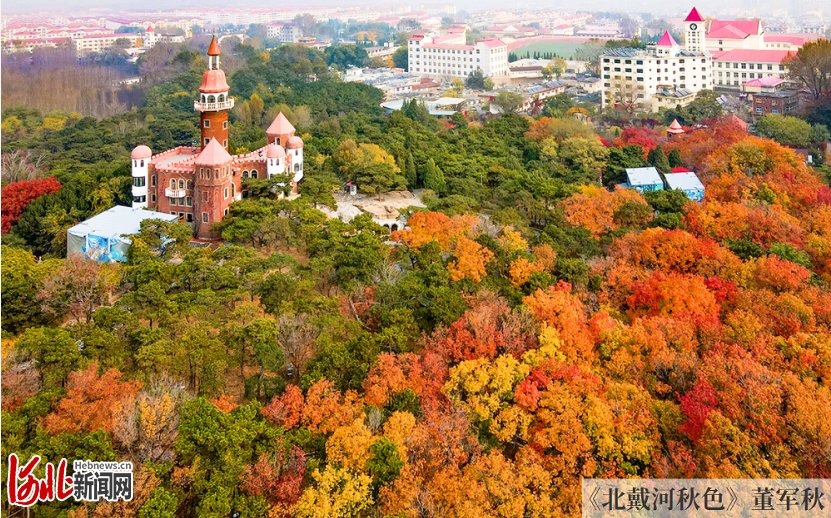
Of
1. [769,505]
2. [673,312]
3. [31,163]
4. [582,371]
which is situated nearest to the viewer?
[769,505]

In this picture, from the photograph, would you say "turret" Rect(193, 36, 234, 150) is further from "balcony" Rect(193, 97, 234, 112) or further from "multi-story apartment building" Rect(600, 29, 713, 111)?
"multi-story apartment building" Rect(600, 29, 713, 111)

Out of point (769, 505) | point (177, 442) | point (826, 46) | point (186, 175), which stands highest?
point (826, 46)

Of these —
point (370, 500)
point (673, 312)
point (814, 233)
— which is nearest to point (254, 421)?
point (370, 500)

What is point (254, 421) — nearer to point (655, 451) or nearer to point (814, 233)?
point (655, 451)

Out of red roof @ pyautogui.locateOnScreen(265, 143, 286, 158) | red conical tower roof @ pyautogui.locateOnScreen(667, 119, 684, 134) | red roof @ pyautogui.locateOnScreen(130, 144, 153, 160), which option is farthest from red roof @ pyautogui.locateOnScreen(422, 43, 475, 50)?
red roof @ pyautogui.locateOnScreen(130, 144, 153, 160)

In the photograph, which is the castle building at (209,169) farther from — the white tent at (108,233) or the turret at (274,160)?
the white tent at (108,233)

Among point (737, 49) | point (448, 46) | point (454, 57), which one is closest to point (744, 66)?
point (737, 49)

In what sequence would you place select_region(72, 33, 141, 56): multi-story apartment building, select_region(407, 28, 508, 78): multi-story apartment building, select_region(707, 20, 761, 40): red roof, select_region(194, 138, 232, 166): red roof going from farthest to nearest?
select_region(72, 33, 141, 56): multi-story apartment building, select_region(407, 28, 508, 78): multi-story apartment building, select_region(707, 20, 761, 40): red roof, select_region(194, 138, 232, 166): red roof

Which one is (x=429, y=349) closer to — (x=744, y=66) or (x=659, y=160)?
(x=659, y=160)
